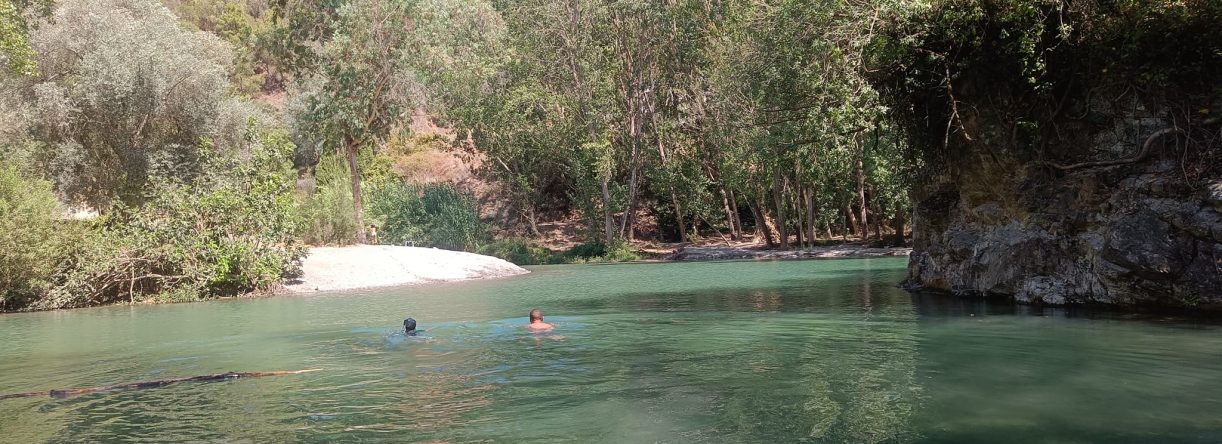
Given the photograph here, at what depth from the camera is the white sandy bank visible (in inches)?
1170

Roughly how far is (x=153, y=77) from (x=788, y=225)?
30322mm

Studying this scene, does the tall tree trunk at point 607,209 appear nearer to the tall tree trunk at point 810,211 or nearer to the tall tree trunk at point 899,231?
the tall tree trunk at point 810,211

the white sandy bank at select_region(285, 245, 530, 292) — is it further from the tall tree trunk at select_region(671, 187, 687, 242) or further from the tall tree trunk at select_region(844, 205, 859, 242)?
the tall tree trunk at select_region(844, 205, 859, 242)

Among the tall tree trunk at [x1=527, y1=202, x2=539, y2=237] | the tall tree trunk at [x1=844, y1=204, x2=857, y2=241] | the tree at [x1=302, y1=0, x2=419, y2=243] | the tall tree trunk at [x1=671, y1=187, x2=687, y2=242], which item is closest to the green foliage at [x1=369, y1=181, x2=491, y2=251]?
the tall tree trunk at [x1=527, y1=202, x2=539, y2=237]

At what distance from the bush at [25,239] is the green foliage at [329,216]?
31.1ft

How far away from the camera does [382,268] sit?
31641 mm

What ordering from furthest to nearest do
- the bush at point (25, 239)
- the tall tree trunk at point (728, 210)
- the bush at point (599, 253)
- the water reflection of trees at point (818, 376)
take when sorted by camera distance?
the tall tree trunk at point (728, 210) → the bush at point (599, 253) → the bush at point (25, 239) → the water reflection of trees at point (818, 376)

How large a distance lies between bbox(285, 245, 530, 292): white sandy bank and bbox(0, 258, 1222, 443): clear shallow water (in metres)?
8.41

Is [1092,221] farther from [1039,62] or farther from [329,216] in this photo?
[329,216]

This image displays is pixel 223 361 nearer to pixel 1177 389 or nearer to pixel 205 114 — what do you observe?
pixel 1177 389

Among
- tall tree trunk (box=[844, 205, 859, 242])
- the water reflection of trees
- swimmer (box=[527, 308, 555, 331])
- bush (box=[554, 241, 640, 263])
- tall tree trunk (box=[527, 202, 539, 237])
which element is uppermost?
tall tree trunk (box=[527, 202, 539, 237])

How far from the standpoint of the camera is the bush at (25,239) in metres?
23.6

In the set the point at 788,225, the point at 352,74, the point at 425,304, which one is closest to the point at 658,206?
the point at 788,225

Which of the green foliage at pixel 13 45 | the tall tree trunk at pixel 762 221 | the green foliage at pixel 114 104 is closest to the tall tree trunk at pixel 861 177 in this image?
the tall tree trunk at pixel 762 221
